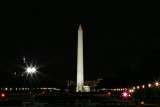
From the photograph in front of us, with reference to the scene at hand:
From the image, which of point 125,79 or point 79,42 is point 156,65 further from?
point 125,79

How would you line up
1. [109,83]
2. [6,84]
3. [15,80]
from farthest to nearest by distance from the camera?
[109,83], [15,80], [6,84]

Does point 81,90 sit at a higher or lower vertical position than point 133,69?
lower

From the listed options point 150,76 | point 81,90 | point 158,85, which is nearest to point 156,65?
point 150,76

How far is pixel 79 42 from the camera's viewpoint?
7538 cm

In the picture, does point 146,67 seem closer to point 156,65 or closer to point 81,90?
point 156,65

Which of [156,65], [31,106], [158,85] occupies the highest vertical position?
[156,65]

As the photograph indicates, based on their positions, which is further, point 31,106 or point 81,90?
point 81,90

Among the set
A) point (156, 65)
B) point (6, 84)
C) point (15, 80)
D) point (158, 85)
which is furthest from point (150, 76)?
point (15, 80)

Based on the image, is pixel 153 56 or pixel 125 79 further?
pixel 125 79

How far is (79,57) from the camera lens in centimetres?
7506

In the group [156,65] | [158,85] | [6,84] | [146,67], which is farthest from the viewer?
[6,84]

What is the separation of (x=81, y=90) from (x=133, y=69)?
3348 cm

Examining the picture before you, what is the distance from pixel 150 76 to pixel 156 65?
3080mm

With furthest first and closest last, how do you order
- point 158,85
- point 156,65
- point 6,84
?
point 6,84 < point 156,65 < point 158,85
